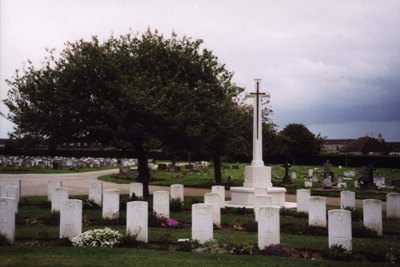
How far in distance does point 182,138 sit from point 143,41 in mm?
4945

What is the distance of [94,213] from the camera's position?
1728 cm

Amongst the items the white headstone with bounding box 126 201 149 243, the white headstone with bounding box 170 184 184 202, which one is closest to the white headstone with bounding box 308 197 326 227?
the white headstone with bounding box 126 201 149 243

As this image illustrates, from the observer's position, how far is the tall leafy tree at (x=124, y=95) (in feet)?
64.4

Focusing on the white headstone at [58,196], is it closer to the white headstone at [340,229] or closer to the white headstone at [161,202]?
the white headstone at [161,202]

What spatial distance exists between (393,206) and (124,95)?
37.2 ft

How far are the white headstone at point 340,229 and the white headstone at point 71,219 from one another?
6326mm

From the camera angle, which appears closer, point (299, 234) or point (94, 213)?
point (299, 234)

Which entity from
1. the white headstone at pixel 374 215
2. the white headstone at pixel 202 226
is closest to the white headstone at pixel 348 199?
the white headstone at pixel 374 215

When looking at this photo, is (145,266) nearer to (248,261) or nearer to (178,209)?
(248,261)

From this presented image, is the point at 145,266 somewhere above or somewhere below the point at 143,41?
below

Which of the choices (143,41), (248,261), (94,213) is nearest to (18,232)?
(94,213)

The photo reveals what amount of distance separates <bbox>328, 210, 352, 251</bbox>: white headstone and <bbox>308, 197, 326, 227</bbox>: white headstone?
362 centimetres

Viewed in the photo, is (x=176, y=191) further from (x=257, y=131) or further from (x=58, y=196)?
(x=58, y=196)

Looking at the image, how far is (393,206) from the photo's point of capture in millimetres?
16750
